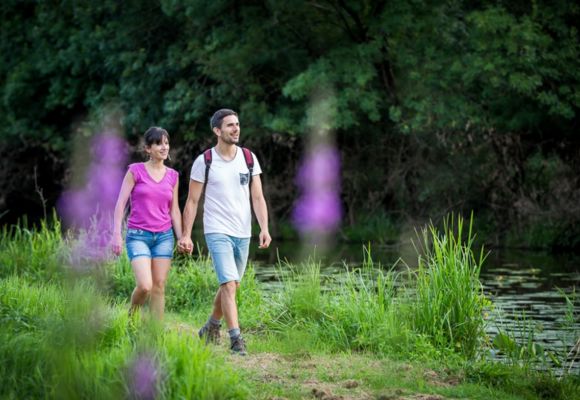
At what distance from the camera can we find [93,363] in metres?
7.30

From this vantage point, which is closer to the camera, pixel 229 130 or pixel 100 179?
pixel 229 130

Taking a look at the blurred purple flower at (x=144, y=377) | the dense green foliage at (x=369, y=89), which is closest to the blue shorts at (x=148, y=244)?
the blurred purple flower at (x=144, y=377)

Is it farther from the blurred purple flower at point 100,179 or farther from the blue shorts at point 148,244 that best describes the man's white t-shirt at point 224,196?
the blurred purple flower at point 100,179

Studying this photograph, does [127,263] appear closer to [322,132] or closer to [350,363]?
[350,363]

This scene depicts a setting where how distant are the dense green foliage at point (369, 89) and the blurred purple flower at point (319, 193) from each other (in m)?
0.36

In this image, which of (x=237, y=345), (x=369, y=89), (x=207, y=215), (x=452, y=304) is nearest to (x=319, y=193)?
(x=369, y=89)

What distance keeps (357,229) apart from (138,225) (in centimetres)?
1918

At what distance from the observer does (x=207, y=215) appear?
9531mm

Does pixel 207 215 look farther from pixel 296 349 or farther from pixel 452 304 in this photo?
pixel 452 304

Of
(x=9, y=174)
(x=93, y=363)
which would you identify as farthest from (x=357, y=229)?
(x=93, y=363)

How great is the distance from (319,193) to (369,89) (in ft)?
12.1

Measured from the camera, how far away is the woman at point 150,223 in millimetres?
9727

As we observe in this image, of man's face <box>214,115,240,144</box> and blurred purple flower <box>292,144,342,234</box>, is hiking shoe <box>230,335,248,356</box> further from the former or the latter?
blurred purple flower <box>292,144,342,234</box>

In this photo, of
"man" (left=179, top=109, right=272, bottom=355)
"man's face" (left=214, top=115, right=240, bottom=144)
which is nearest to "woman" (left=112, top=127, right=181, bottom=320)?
"man" (left=179, top=109, right=272, bottom=355)
